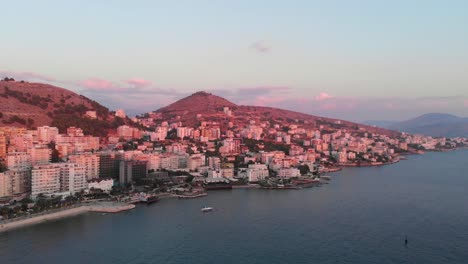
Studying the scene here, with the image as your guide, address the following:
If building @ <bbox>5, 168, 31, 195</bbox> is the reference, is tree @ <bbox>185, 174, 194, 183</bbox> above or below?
below

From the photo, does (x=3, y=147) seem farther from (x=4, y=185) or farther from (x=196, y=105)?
(x=196, y=105)

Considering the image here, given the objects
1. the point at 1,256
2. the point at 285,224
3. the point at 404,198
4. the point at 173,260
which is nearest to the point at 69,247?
the point at 1,256

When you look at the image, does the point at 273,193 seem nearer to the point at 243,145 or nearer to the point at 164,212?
the point at 164,212

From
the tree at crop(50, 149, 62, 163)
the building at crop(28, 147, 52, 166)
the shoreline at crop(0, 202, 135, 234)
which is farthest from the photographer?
the tree at crop(50, 149, 62, 163)

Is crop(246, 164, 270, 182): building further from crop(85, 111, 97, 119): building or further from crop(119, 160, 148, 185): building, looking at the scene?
crop(85, 111, 97, 119): building

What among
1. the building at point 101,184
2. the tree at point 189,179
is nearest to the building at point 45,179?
the building at point 101,184

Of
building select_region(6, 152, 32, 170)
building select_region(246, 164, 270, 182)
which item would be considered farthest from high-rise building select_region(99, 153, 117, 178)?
building select_region(246, 164, 270, 182)
